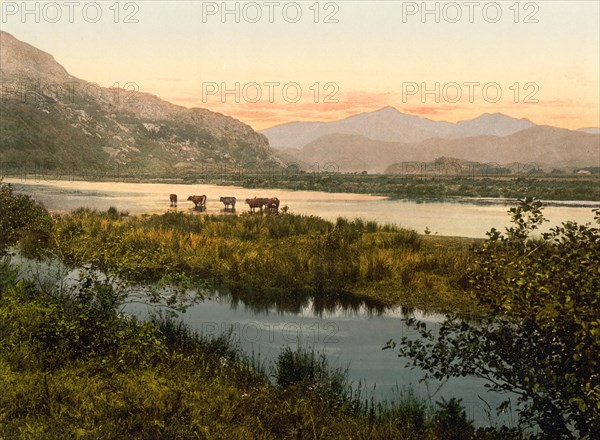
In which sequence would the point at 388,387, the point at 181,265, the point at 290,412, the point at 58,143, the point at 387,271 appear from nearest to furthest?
the point at 290,412 < the point at 388,387 < the point at 387,271 < the point at 181,265 < the point at 58,143

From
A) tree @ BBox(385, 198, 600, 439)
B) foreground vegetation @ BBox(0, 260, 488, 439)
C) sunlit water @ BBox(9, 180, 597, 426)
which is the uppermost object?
tree @ BBox(385, 198, 600, 439)

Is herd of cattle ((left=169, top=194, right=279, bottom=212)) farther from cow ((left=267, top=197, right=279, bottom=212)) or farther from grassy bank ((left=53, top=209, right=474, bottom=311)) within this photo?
grassy bank ((left=53, top=209, right=474, bottom=311))

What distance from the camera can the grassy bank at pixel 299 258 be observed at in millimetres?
19078

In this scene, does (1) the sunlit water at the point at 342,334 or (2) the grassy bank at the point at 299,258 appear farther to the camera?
(2) the grassy bank at the point at 299,258

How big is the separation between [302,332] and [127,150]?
187224 mm

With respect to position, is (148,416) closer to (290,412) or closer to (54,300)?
(290,412)

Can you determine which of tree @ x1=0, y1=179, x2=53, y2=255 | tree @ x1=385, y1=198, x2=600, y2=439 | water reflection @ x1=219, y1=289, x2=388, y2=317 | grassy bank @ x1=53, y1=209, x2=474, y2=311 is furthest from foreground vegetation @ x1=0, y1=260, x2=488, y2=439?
tree @ x1=0, y1=179, x2=53, y2=255

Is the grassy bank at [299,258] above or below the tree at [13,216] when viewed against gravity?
below

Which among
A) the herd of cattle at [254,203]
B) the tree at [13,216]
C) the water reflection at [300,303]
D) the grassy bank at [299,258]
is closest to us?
the water reflection at [300,303]

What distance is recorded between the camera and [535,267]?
6.93 meters

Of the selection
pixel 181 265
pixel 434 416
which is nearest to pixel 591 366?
pixel 434 416

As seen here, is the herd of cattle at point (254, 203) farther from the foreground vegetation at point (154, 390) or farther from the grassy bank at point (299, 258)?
the foreground vegetation at point (154, 390)

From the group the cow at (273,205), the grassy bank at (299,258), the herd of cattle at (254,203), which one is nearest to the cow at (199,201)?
the herd of cattle at (254,203)

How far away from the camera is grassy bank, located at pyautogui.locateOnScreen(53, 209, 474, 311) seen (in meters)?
19.1
